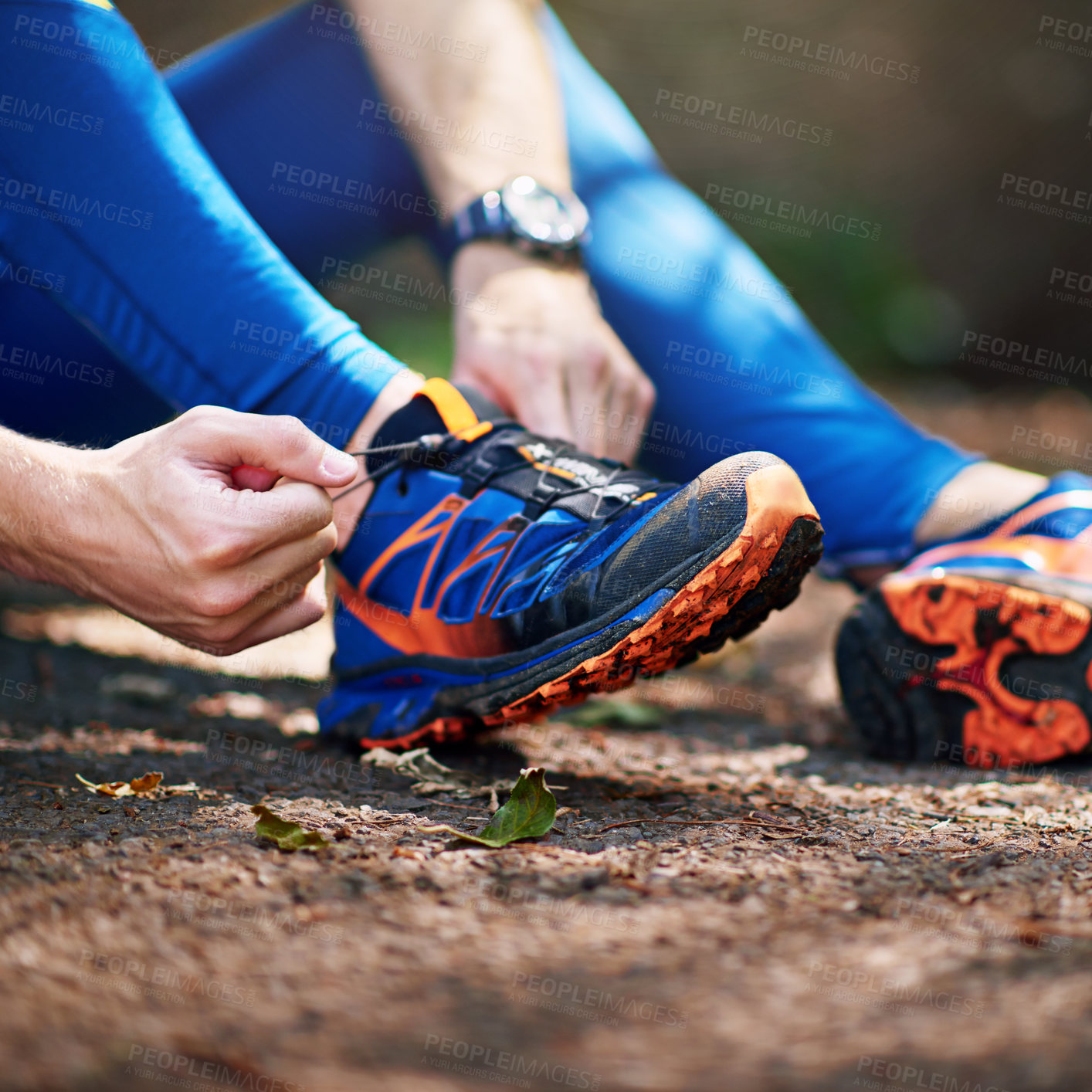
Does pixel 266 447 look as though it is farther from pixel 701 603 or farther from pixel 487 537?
pixel 701 603

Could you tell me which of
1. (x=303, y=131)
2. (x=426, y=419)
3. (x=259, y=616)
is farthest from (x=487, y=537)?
(x=303, y=131)

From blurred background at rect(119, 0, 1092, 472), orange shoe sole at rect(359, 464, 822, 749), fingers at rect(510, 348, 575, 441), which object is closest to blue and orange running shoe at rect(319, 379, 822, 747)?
orange shoe sole at rect(359, 464, 822, 749)

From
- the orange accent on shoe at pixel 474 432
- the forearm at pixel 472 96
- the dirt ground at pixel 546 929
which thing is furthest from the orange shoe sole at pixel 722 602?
the forearm at pixel 472 96

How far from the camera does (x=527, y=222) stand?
1.53 meters

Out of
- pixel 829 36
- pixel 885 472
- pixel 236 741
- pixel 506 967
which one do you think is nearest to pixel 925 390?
pixel 829 36

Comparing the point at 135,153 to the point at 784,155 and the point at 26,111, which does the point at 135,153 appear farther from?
the point at 784,155

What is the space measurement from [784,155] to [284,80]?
4504 millimetres

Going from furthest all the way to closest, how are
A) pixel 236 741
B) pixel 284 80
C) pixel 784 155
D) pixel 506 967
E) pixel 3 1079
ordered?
pixel 784 155, pixel 284 80, pixel 236 741, pixel 506 967, pixel 3 1079

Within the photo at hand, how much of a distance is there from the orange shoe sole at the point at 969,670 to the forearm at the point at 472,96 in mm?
915

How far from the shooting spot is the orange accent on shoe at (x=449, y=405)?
49.4 inches

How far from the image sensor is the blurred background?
5.04 metres

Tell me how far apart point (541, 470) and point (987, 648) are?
0.63m

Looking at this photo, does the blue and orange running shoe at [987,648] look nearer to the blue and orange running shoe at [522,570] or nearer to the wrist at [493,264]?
the blue and orange running shoe at [522,570]

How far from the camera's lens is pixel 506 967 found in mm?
681
